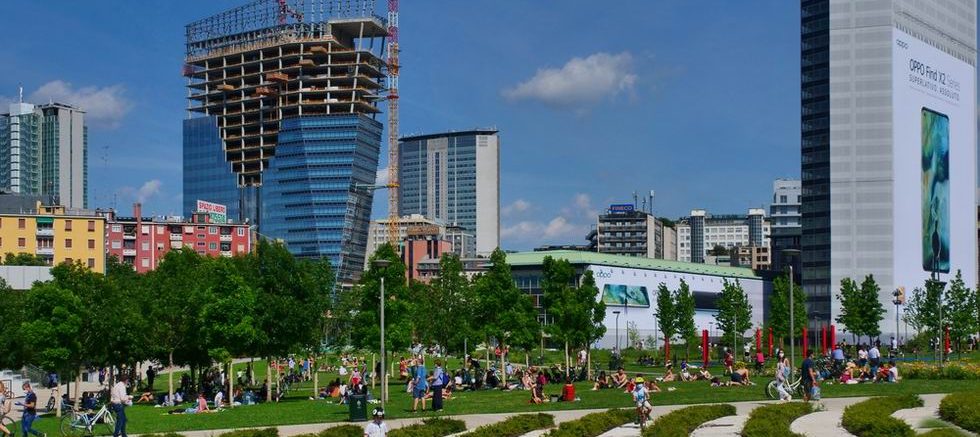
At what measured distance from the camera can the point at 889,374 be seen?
59938mm

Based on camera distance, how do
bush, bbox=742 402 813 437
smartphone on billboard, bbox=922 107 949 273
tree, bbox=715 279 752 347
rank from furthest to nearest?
smartphone on billboard, bbox=922 107 949 273 < tree, bbox=715 279 752 347 < bush, bbox=742 402 813 437

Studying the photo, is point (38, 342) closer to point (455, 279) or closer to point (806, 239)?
point (455, 279)

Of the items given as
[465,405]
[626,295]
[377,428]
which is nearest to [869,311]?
[626,295]

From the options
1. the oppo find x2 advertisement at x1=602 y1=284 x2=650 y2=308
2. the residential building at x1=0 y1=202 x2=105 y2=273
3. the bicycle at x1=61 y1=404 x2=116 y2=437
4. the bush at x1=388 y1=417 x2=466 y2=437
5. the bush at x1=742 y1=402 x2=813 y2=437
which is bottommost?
the oppo find x2 advertisement at x1=602 y1=284 x2=650 y2=308

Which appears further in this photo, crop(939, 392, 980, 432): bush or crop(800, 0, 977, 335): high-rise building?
crop(800, 0, 977, 335): high-rise building

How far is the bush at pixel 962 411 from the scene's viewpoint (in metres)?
35.1

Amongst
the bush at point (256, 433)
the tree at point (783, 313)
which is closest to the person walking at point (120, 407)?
the bush at point (256, 433)

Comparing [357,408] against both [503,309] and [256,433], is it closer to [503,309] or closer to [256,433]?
[256,433]

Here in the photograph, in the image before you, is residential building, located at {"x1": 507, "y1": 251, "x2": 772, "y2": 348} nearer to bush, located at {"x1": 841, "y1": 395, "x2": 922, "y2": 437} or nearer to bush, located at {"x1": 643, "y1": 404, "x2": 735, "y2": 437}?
bush, located at {"x1": 643, "y1": 404, "x2": 735, "y2": 437}

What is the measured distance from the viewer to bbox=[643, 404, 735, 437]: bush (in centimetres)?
3650

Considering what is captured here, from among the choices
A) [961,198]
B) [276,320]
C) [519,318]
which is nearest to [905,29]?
[961,198]

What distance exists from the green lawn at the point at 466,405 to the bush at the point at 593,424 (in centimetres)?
727

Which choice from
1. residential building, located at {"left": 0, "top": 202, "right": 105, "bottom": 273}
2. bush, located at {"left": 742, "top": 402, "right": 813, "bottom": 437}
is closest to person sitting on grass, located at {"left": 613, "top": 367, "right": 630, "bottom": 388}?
bush, located at {"left": 742, "top": 402, "right": 813, "bottom": 437}

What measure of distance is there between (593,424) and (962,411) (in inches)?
450
